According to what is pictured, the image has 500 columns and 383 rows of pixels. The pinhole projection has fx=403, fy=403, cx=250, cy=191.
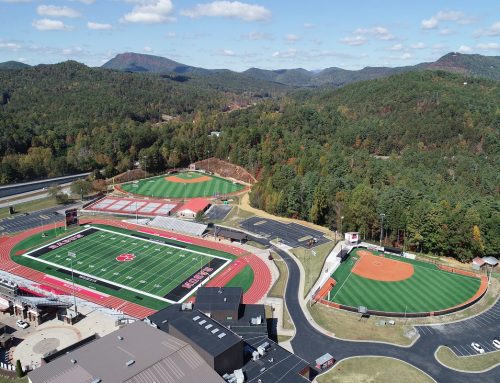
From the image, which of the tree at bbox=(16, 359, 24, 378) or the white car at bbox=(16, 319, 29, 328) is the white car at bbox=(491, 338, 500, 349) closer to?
the tree at bbox=(16, 359, 24, 378)

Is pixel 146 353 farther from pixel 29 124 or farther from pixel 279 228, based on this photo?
pixel 29 124

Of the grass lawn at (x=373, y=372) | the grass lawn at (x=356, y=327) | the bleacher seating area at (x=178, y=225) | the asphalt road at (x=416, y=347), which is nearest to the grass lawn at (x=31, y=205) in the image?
the bleacher seating area at (x=178, y=225)

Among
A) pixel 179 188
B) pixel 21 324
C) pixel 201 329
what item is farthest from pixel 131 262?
pixel 179 188

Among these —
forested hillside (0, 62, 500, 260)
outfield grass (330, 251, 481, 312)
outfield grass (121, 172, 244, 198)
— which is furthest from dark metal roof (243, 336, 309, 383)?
outfield grass (121, 172, 244, 198)

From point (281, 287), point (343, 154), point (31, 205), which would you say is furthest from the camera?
point (343, 154)

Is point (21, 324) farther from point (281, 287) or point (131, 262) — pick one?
point (281, 287)

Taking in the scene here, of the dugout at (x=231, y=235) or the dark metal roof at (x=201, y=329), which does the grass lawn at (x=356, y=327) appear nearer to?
the dark metal roof at (x=201, y=329)
